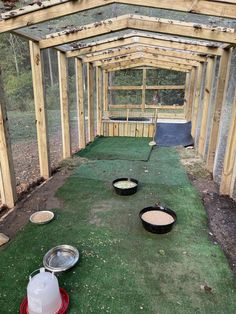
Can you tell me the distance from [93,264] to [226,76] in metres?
3.68

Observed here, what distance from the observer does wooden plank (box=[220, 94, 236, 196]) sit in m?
3.52

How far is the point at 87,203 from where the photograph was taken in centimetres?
360

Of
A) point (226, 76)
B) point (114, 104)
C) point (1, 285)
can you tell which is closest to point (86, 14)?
point (226, 76)

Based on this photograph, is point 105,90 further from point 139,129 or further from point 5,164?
point 5,164

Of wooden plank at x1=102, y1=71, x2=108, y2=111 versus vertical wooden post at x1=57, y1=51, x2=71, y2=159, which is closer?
vertical wooden post at x1=57, y1=51, x2=71, y2=159

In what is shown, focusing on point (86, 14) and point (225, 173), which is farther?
point (225, 173)

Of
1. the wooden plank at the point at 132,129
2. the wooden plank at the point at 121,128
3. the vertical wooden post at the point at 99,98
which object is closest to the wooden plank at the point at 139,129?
the wooden plank at the point at 132,129

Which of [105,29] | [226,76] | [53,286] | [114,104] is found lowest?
[53,286]

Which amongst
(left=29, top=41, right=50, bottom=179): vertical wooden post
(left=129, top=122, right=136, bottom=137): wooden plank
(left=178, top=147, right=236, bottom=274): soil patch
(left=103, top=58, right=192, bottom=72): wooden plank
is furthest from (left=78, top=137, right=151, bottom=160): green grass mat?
(left=103, top=58, right=192, bottom=72): wooden plank

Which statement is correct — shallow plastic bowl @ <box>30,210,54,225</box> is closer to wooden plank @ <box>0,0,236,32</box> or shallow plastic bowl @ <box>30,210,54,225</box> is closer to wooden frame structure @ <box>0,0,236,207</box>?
wooden frame structure @ <box>0,0,236,207</box>

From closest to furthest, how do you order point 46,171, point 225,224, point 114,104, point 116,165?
point 225,224 < point 46,171 < point 116,165 < point 114,104

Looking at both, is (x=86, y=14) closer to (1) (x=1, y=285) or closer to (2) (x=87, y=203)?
(2) (x=87, y=203)

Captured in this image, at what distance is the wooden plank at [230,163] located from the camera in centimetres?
352

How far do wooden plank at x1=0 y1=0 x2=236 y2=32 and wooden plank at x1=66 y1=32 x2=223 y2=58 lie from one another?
2.05 meters
